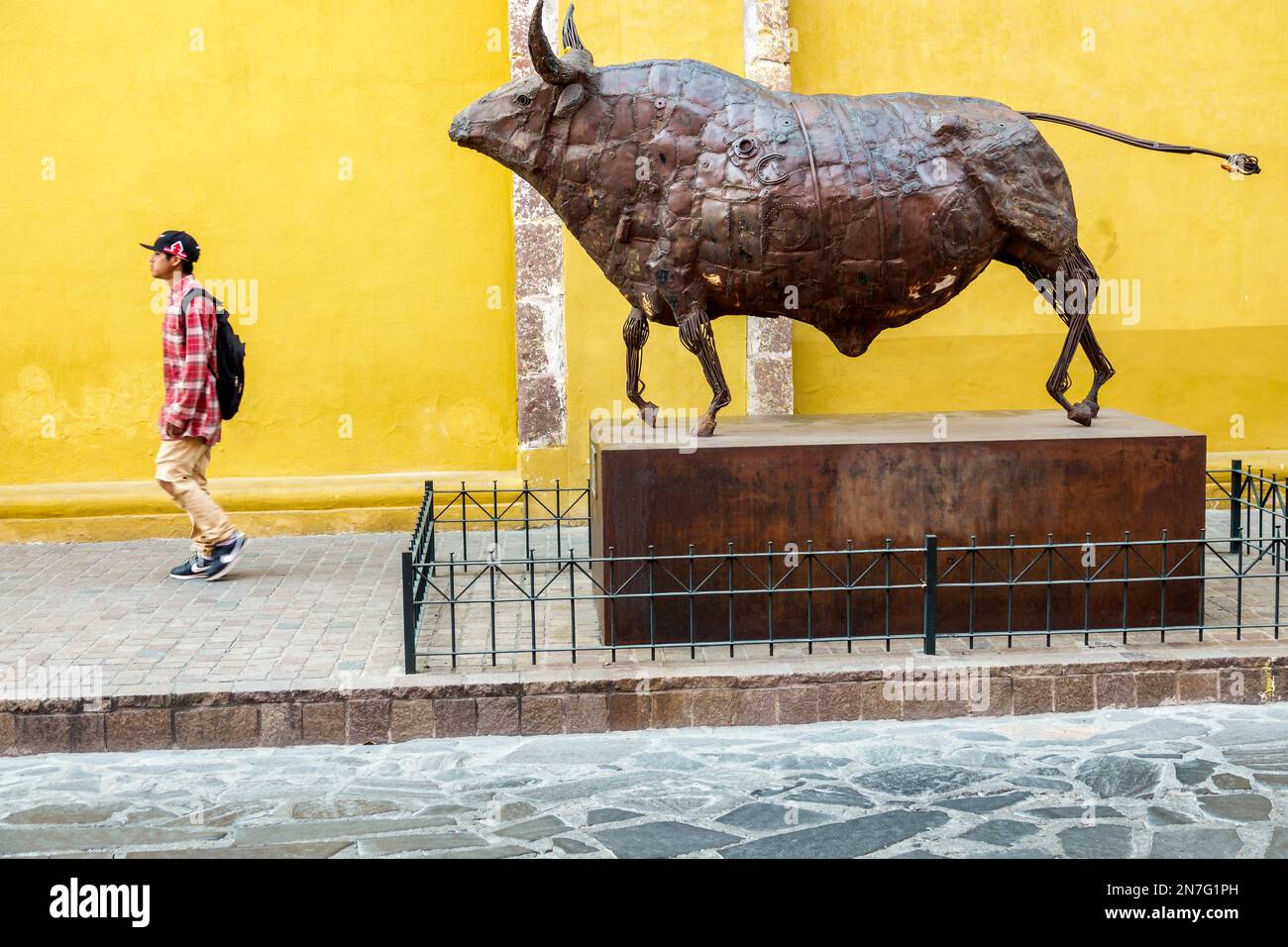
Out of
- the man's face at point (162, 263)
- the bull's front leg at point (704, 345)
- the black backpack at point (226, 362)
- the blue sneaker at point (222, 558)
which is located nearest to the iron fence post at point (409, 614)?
the bull's front leg at point (704, 345)

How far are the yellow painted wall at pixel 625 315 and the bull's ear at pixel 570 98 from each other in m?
3.34

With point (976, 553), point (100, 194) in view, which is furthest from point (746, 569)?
point (100, 194)

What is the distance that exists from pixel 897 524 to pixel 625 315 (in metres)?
4.05

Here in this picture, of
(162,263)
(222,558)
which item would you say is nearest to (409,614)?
(222,558)

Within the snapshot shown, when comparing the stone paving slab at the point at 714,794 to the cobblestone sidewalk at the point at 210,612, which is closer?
the stone paving slab at the point at 714,794

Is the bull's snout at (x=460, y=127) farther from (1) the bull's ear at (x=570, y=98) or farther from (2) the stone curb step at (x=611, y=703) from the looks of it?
(2) the stone curb step at (x=611, y=703)

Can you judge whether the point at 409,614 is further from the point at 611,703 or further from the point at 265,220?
the point at 265,220

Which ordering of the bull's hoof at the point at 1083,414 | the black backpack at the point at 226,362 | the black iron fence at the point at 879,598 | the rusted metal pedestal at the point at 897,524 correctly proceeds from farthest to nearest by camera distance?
the black backpack at the point at 226,362
the bull's hoof at the point at 1083,414
the rusted metal pedestal at the point at 897,524
the black iron fence at the point at 879,598

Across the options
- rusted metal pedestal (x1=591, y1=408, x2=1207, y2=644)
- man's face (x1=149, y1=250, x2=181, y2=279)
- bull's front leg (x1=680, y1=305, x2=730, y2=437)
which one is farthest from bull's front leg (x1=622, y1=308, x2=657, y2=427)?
man's face (x1=149, y1=250, x2=181, y2=279)

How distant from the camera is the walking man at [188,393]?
8.73 m

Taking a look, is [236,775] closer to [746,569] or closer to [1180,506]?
[746,569]

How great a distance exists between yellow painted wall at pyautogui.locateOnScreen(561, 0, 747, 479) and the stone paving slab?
4.66 m

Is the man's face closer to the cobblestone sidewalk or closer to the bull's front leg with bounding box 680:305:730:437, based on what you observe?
the cobblestone sidewalk

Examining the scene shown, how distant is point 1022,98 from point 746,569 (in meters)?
5.61
